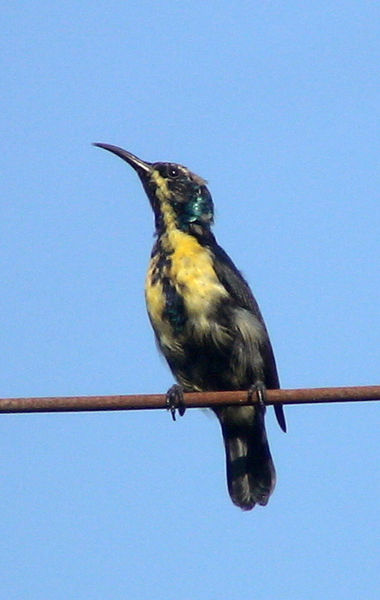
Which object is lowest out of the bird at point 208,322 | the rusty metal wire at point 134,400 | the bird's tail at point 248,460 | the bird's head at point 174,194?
the bird's tail at point 248,460

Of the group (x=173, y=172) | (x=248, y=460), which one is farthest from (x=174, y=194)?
(x=248, y=460)

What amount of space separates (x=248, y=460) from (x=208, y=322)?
43.1 inches

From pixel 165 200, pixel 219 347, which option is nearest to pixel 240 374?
pixel 219 347

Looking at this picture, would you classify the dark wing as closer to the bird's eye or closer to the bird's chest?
the bird's chest

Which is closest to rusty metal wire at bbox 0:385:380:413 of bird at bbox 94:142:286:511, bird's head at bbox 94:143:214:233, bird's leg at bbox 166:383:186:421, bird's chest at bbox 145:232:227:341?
bird's leg at bbox 166:383:186:421

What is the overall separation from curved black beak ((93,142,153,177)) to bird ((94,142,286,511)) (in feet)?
0.37

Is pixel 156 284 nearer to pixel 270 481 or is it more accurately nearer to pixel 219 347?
pixel 219 347

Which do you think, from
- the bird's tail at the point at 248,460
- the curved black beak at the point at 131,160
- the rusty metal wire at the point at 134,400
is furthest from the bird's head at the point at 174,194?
the rusty metal wire at the point at 134,400

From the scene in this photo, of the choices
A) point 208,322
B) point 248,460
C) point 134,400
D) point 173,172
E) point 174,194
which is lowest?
point 248,460

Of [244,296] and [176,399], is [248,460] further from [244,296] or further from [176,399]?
[176,399]

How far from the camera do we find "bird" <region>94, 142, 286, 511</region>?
308 inches

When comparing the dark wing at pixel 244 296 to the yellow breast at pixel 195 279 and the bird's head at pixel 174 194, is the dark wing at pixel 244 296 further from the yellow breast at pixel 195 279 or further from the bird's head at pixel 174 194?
the bird's head at pixel 174 194

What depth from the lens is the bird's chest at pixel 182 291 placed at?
7.77 m

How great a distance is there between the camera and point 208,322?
7.79m
